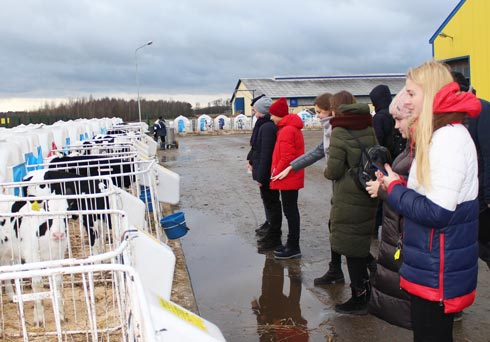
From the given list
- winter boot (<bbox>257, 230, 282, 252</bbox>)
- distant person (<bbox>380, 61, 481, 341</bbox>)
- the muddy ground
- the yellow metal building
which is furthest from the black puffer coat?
the yellow metal building

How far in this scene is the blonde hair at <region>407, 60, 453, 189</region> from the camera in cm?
253

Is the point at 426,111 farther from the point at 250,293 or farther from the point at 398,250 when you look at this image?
the point at 250,293

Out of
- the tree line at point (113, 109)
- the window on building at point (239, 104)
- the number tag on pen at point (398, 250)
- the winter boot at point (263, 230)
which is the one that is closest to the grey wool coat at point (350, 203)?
the number tag on pen at point (398, 250)

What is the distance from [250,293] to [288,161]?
1623 millimetres

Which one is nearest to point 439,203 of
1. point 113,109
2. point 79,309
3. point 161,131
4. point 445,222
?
point 445,222

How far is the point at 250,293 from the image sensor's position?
211 inches

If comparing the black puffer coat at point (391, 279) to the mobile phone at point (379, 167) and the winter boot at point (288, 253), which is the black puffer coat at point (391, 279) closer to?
the mobile phone at point (379, 167)

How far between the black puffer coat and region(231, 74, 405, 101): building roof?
193ft

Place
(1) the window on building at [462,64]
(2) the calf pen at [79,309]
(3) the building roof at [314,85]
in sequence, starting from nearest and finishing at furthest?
(2) the calf pen at [79,309]
(1) the window on building at [462,64]
(3) the building roof at [314,85]

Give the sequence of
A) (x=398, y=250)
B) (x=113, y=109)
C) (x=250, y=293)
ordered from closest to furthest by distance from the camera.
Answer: (x=398, y=250)
(x=250, y=293)
(x=113, y=109)

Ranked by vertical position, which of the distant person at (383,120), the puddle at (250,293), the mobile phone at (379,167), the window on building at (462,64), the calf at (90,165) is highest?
the window on building at (462,64)

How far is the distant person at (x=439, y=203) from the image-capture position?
2.47 meters

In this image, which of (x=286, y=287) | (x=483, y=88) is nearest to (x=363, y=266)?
(x=286, y=287)

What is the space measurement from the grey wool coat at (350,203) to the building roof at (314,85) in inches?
2256
